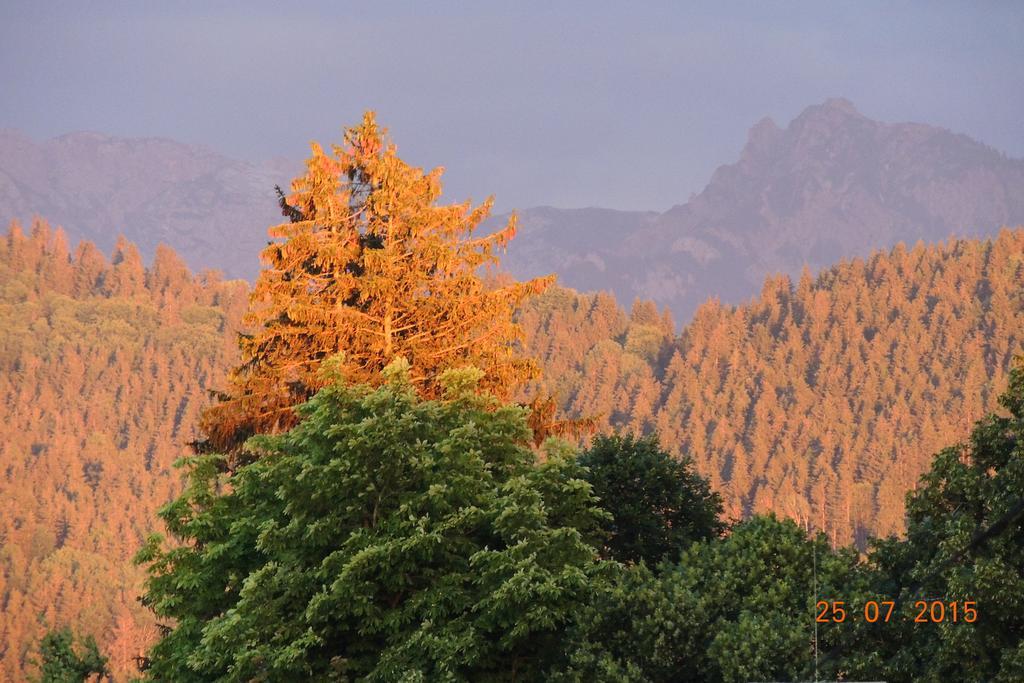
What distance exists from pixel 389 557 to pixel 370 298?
1655cm

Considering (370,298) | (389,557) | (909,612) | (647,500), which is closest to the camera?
(909,612)

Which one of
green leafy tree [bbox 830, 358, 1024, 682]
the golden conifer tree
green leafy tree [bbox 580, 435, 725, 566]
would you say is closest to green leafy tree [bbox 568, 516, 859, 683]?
green leafy tree [bbox 830, 358, 1024, 682]

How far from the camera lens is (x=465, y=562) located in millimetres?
26250

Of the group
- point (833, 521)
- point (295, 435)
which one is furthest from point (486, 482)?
point (833, 521)

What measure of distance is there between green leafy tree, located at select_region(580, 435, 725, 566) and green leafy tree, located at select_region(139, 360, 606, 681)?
592cm

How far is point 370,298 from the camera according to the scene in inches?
1603

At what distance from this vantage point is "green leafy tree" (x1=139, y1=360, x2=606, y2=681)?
971 inches

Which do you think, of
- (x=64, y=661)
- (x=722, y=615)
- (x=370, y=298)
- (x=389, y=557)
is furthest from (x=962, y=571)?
(x=64, y=661)

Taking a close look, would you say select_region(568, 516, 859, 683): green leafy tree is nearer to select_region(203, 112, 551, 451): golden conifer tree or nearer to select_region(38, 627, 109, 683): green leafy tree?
select_region(203, 112, 551, 451): golden conifer tree

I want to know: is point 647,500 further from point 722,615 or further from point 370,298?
point 722,615

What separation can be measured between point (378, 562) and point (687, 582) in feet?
19.1

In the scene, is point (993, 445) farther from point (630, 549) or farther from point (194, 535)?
point (194, 535)

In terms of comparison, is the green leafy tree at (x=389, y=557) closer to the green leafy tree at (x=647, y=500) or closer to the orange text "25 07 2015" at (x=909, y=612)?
the orange text "25 07 2015" at (x=909, y=612)

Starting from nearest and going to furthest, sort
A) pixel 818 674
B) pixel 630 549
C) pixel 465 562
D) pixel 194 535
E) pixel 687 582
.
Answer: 1. pixel 818 674
2. pixel 687 582
3. pixel 465 562
4. pixel 194 535
5. pixel 630 549
